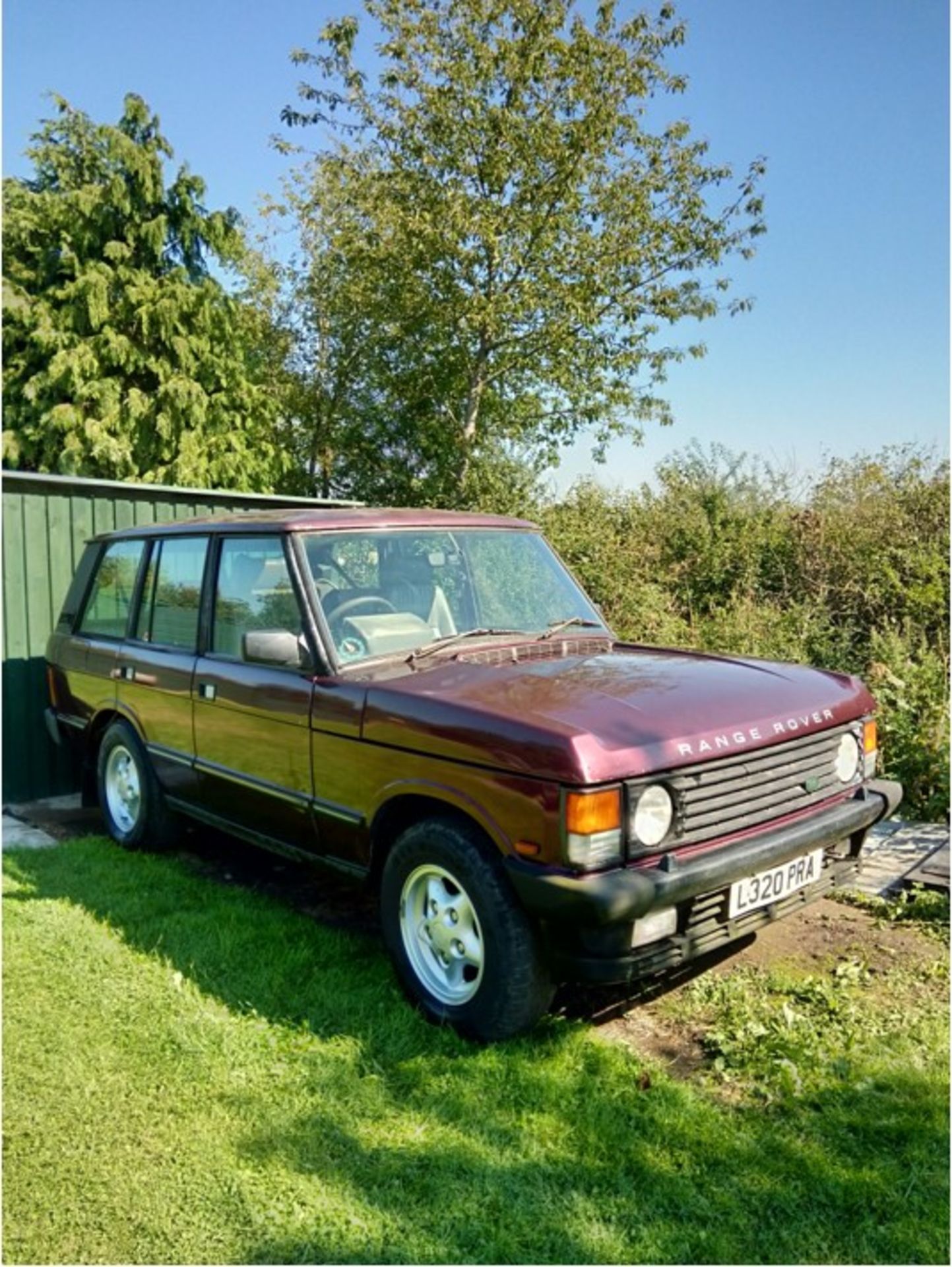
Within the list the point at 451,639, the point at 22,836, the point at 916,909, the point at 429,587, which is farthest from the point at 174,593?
the point at 916,909

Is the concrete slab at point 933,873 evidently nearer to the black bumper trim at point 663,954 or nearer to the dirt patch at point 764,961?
the dirt patch at point 764,961

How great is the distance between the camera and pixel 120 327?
1727cm

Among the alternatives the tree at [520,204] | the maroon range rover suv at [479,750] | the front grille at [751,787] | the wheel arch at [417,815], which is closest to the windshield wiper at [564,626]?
the maroon range rover suv at [479,750]

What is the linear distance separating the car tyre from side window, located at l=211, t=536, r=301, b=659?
1170 millimetres

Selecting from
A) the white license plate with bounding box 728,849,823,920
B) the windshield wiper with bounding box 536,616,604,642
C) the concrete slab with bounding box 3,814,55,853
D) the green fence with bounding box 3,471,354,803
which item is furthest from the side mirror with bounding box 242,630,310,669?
the green fence with bounding box 3,471,354,803

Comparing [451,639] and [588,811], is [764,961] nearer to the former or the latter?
[588,811]

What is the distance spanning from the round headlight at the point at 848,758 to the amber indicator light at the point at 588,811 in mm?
1426

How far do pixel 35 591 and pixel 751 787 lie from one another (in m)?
5.82

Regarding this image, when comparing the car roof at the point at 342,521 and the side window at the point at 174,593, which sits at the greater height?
the car roof at the point at 342,521

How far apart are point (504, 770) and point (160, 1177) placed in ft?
5.17

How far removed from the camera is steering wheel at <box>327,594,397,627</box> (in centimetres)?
407

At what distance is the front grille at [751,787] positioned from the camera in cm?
310

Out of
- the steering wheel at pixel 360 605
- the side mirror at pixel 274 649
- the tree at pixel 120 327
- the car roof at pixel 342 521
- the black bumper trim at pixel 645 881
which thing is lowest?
the black bumper trim at pixel 645 881

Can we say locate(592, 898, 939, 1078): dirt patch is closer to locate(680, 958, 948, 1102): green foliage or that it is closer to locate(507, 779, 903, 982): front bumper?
locate(680, 958, 948, 1102): green foliage
